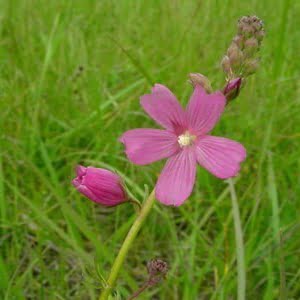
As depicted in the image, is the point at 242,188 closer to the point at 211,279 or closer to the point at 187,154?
the point at 211,279

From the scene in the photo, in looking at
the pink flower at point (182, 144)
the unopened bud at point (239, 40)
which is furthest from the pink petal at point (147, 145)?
the unopened bud at point (239, 40)

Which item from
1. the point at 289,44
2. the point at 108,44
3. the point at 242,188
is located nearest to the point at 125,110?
the point at 242,188

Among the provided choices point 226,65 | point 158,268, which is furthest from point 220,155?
point 158,268

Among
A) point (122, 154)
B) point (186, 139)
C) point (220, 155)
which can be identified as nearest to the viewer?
point (220, 155)

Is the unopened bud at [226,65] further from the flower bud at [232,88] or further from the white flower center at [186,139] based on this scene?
the white flower center at [186,139]

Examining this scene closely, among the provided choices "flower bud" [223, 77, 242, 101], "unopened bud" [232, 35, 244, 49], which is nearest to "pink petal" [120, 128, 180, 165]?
"flower bud" [223, 77, 242, 101]

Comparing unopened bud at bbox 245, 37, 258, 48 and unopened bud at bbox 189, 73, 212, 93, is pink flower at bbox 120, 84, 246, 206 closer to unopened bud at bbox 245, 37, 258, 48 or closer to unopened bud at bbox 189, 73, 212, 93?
unopened bud at bbox 189, 73, 212, 93

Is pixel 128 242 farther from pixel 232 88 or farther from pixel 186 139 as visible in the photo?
pixel 232 88
